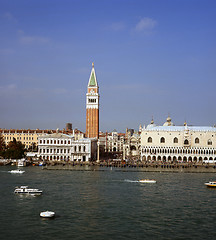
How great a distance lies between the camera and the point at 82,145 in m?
89.0

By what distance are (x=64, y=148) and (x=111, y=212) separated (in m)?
60.2

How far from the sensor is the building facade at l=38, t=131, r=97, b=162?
88750 mm

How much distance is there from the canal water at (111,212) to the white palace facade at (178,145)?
49.3 metres

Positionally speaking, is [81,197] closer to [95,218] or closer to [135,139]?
[95,218]

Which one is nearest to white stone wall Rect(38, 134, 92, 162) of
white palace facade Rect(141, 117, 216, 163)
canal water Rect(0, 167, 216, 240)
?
white palace facade Rect(141, 117, 216, 163)

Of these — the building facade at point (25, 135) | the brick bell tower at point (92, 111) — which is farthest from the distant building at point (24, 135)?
the brick bell tower at point (92, 111)

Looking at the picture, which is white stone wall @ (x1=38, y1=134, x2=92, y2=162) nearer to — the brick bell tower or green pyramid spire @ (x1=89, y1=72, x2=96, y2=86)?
the brick bell tower

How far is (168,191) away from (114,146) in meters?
94.2

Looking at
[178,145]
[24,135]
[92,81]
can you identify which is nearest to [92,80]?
[92,81]

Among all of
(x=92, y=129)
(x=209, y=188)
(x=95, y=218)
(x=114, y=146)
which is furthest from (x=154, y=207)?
(x=114, y=146)

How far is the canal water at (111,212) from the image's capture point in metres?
24.2

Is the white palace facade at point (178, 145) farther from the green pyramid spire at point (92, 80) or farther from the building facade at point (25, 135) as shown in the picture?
the building facade at point (25, 135)

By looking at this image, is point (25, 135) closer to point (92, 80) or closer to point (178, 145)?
point (92, 80)

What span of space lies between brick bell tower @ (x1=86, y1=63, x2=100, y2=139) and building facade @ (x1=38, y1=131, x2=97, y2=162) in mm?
18462
